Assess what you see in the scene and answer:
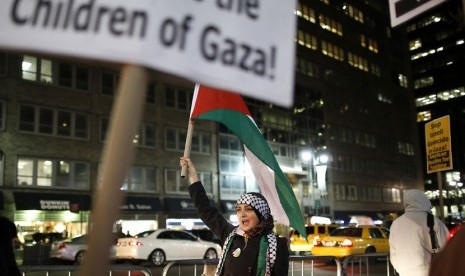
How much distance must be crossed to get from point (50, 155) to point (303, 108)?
1170 inches

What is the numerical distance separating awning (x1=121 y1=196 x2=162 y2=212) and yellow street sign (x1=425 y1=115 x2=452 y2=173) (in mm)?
28678

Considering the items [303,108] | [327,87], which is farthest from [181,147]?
[327,87]

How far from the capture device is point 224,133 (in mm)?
46250

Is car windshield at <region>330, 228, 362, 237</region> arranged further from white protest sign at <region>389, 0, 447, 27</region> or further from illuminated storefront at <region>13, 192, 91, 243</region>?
white protest sign at <region>389, 0, 447, 27</region>

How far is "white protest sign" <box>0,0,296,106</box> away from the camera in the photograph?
1.99m

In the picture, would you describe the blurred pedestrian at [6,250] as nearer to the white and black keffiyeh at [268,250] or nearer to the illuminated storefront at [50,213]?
the white and black keffiyeh at [268,250]

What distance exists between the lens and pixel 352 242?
904 inches

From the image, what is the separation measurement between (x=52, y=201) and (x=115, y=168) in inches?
1295

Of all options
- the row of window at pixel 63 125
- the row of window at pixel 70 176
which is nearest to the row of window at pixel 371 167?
the row of window at pixel 70 176

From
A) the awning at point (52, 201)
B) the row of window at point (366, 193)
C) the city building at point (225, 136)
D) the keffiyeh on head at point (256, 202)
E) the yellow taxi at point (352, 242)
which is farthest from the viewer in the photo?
the row of window at point (366, 193)

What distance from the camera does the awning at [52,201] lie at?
3144 centimetres

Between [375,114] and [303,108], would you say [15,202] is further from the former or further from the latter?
[375,114]

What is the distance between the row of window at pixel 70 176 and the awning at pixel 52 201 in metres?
0.73

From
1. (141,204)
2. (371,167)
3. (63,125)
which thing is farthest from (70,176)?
(371,167)
